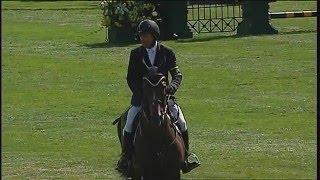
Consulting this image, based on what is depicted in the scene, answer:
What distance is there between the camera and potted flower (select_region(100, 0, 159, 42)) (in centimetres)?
3584

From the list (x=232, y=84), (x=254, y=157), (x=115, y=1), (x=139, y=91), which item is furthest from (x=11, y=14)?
(x=139, y=91)

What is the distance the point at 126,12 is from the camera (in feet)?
118

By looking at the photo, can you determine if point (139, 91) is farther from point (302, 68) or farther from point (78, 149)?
point (302, 68)

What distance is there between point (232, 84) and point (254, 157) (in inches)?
344

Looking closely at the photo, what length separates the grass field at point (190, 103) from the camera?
17.2m

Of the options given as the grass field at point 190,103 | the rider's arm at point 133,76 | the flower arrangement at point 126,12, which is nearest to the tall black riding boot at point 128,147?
the rider's arm at point 133,76

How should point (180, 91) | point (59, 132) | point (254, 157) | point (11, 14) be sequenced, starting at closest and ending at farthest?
point (254, 157) < point (59, 132) < point (180, 91) < point (11, 14)

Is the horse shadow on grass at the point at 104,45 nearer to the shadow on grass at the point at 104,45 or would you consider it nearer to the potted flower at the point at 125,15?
the shadow on grass at the point at 104,45

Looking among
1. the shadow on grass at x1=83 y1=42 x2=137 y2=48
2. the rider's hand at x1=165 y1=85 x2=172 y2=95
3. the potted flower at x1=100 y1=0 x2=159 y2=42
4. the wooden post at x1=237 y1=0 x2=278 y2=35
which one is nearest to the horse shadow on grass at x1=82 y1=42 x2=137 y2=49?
the shadow on grass at x1=83 y1=42 x2=137 y2=48

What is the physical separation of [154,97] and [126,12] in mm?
23090

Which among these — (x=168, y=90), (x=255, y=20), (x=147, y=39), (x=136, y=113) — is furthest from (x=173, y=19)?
(x=168, y=90)

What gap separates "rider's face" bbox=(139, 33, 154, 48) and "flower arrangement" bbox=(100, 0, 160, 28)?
72.0 feet

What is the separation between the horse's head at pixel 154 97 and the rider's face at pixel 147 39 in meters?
0.79

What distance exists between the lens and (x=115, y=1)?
119 ft
